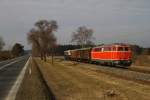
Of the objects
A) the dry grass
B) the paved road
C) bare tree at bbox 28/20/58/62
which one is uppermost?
bare tree at bbox 28/20/58/62

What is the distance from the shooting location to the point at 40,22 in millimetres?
103375

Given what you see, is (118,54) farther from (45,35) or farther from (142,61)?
(45,35)

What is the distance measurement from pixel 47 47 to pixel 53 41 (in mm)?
2505

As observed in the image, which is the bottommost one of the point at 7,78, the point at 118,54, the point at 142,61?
the point at 7,78

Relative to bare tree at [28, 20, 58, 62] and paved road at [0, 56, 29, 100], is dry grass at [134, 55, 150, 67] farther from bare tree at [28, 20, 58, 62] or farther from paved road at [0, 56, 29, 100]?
bare tree at [28, 20, 58, 62]

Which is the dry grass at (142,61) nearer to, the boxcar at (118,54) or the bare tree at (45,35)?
the boxcar at (118,54)

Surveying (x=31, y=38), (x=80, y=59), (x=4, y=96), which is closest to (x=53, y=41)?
(x=31, y=38)

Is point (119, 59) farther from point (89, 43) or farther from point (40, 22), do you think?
point (89, 43)

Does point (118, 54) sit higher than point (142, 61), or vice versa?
point (118, 54)

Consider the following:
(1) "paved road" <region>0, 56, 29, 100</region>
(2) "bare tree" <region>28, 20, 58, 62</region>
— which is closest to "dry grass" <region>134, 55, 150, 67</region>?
(1) "paved road" <region>0, 56, 29, 100</region>

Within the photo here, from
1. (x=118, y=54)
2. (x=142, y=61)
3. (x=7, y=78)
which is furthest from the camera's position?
(x=142, y=61)

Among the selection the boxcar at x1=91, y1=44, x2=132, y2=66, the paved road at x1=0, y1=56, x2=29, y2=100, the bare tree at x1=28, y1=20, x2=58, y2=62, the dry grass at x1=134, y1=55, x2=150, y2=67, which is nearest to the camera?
the paved road at x1=0, y1=56, x2=29, y2=100

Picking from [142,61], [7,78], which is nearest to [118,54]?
[142,61]

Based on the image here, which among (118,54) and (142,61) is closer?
(118,54)
